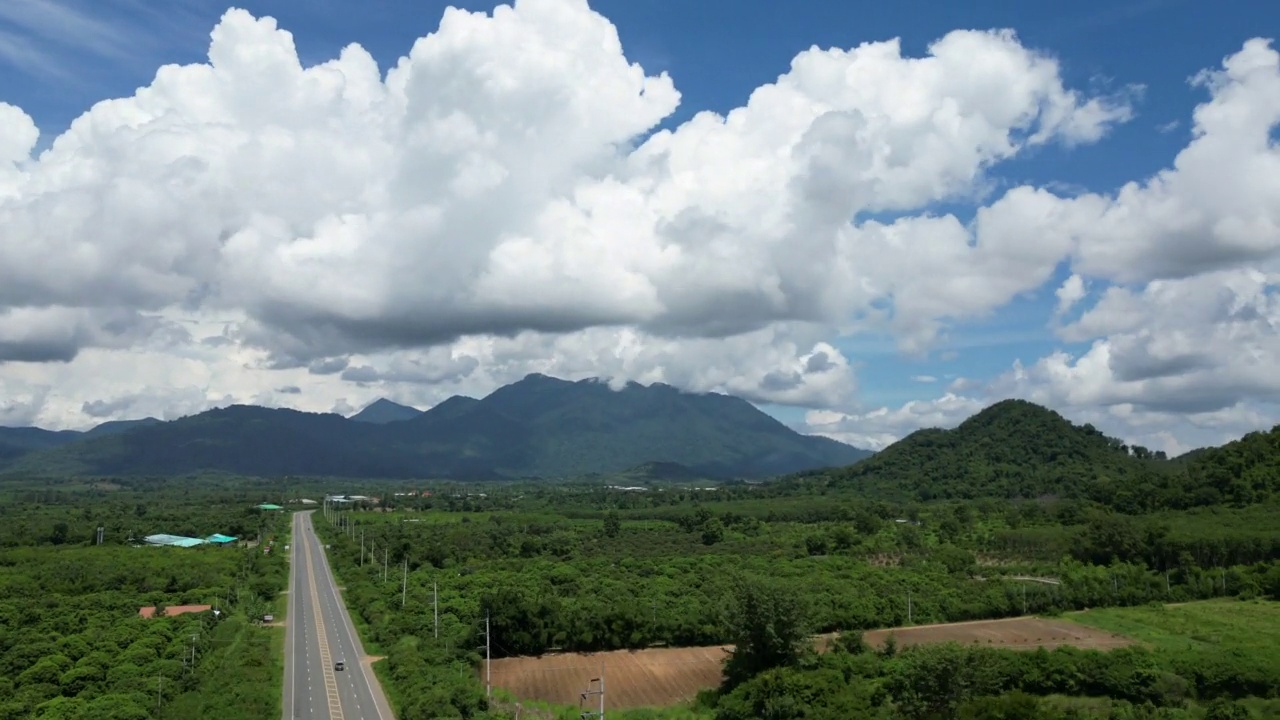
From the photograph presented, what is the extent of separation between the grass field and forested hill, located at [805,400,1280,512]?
4581 cm

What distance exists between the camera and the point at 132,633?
5469 cm

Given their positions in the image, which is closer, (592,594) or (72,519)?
(592,594)

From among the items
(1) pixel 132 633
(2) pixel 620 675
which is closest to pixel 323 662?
(1) pixel 132 633

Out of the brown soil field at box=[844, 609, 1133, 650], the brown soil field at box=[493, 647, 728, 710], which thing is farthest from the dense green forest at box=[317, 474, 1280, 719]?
the brown soil field at box=[844, 609, 1133, 650]

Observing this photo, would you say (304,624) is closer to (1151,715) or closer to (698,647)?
(698,647)

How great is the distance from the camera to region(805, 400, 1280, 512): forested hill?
113438mm

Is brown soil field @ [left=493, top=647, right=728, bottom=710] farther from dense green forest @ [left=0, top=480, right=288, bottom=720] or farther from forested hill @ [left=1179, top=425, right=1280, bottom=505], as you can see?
forested hill @ [left=1179, top=425, right=1280, bottom=505]

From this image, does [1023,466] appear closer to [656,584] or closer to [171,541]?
[656,584]

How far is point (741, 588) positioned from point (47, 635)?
42.1 meters

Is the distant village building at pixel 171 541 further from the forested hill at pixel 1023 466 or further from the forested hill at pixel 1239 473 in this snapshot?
the forested hill at pixel 1239 473

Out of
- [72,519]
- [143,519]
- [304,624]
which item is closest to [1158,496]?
[304,624]

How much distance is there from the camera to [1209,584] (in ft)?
253

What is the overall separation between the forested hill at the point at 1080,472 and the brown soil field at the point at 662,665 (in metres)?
61.8

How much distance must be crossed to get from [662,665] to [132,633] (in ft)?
111
